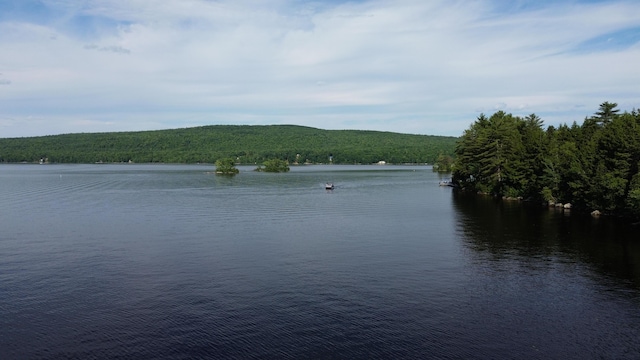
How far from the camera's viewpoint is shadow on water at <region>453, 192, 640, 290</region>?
4216 cm

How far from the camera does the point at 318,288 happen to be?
114 ft

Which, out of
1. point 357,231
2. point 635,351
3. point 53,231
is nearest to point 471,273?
point 635,351

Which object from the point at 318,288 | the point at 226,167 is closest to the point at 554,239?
the point at 318,288

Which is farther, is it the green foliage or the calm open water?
the green foliage

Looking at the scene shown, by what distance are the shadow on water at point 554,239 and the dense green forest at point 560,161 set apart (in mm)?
4159

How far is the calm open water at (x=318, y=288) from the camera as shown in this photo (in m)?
25.8

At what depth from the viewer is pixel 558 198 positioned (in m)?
81.4

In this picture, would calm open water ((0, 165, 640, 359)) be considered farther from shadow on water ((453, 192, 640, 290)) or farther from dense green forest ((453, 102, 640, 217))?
dense green forest ((453, 102, 640, 217))

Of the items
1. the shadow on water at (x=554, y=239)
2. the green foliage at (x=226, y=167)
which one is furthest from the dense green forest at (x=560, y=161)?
the green foliage at (x=226, y=167)

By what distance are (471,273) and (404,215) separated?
107 feet

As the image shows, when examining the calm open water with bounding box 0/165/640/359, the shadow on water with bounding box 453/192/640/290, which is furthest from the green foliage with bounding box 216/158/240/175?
the shadow on water with bounding box 453/192/640/290

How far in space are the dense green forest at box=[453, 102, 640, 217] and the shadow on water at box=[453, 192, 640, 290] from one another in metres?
4.16

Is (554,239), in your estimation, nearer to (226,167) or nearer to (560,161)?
(560,161)

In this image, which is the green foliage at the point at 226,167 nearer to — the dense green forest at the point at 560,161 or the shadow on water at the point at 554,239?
the dense green forest at the point at 560,161
